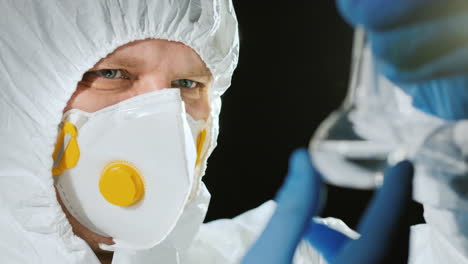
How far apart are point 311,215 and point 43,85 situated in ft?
2.20

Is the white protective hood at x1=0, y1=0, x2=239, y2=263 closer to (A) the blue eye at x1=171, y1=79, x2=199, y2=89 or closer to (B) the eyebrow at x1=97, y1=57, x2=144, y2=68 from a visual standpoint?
(B) the eyebrow at x1=97, y1=57, x2=144, y2=68

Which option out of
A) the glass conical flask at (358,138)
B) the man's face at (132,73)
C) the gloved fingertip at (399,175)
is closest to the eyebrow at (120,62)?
the man's face at (132,73)

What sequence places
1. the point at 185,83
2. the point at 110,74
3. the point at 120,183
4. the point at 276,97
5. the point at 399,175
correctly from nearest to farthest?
the point at 399,175
the point at 120,183
the point at 110,74
the point at 185,83
the point at 276,97

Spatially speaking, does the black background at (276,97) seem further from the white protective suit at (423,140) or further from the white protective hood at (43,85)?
the white protective suit at (423,140)

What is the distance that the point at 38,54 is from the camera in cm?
94

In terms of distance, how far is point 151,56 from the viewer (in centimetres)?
101

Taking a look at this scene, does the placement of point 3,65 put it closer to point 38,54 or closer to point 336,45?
point 38,54

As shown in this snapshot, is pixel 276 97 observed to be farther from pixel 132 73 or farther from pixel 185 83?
pixel 132 73

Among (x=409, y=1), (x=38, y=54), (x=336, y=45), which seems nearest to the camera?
(x=409, y=1)

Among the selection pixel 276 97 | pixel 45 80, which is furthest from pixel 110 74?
pixel 276 97

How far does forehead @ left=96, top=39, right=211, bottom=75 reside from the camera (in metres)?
1.00

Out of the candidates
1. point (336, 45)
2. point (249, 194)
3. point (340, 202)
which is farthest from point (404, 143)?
point (249, 194)

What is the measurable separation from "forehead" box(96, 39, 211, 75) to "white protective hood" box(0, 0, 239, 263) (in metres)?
0.02

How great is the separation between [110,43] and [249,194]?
1.09 m
